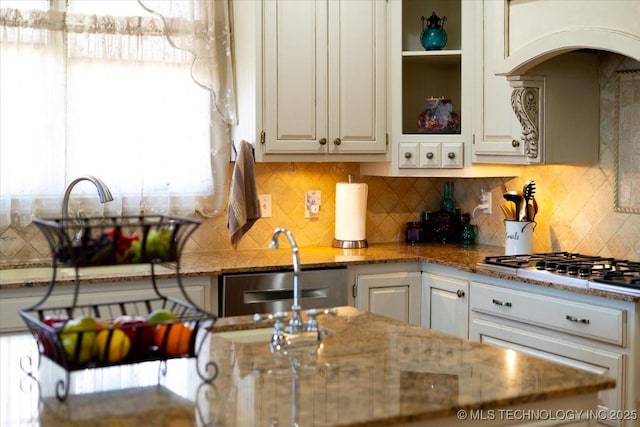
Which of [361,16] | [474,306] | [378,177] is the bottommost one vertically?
[474,306]

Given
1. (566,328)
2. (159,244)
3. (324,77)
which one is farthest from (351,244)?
(159,244)

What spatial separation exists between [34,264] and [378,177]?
6.51 ft

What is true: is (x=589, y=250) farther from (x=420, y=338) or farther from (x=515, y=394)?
(x=515, y=394)

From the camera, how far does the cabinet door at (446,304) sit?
4285 millimetres

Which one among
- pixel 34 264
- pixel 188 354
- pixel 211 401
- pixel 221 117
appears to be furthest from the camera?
pixel 221 117

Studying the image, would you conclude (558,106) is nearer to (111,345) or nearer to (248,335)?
(248,335)

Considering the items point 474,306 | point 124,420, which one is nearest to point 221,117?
point 474,306

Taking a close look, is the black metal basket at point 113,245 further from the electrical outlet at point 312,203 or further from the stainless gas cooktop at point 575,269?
the electrical outlet at point 312,203

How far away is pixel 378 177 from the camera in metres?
5.18

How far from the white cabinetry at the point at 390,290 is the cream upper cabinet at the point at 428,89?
22.2 inches

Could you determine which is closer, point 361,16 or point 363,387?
point 363,387

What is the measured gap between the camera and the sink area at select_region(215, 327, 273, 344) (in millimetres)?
2604

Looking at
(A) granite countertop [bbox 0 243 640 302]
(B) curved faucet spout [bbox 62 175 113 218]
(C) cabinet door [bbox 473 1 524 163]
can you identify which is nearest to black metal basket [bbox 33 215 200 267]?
(B) curved faucet spout [bbox 62 175 113 218]

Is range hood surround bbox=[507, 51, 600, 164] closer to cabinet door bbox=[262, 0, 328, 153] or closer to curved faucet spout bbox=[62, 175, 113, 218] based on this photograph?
cabinet door bbox=[262, 0, 328, 153]
